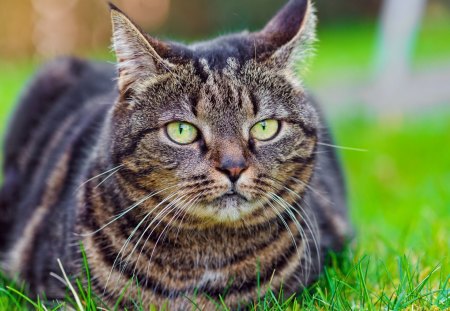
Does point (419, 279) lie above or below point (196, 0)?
below

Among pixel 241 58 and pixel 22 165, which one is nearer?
pixel 241 58

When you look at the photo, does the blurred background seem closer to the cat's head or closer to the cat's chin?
the cat's head

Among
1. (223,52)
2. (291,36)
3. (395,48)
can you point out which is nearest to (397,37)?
(395,48)

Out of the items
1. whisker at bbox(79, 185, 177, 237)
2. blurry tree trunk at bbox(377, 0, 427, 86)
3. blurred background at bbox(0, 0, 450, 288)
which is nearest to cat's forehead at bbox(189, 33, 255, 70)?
blurred background at bbox(0, 0, 450, 288)

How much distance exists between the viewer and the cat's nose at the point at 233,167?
1888 millimetres

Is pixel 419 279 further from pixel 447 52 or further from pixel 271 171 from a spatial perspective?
pixel 447 52

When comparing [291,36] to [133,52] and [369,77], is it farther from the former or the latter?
[369,77]

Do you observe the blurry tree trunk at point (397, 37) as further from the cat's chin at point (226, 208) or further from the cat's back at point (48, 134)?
the cat's chin at point (226, 208)

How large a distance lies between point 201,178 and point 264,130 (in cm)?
27

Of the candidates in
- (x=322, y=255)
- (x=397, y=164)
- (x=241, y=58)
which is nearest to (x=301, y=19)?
(x=241, y=58)

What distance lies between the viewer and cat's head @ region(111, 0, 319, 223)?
1945 mm

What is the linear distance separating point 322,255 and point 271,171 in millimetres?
527

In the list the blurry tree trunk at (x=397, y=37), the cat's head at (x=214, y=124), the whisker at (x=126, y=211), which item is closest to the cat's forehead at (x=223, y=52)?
the cat's head at (x=214, y=124)

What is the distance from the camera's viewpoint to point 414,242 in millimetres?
2672
